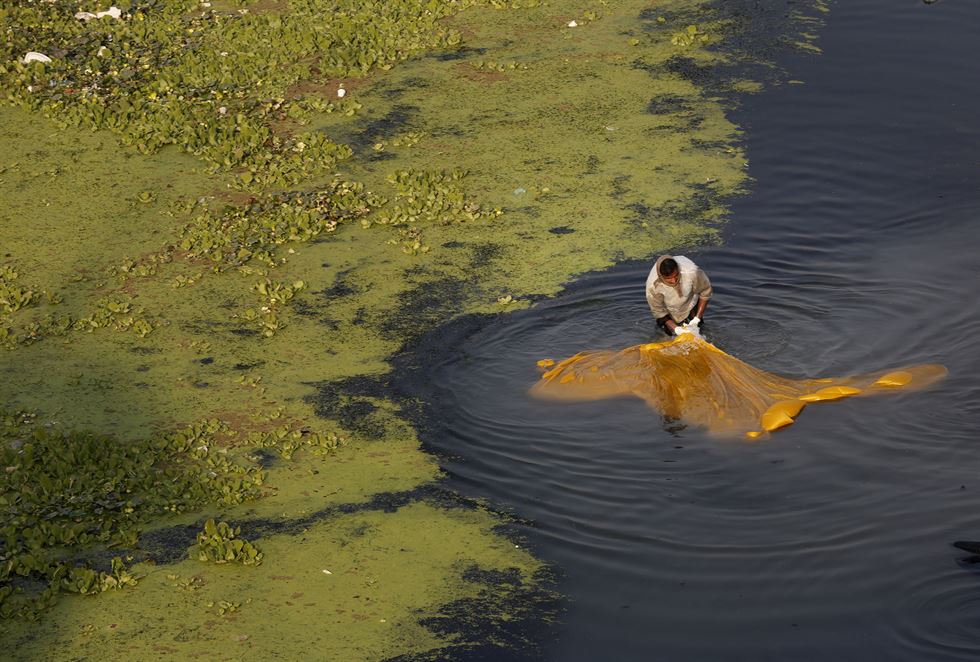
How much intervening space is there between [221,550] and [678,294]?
4.27 m

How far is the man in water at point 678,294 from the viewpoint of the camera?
31.1 feet

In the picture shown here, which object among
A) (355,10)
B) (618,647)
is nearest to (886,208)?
(618,647)

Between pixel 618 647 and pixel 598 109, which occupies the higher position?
pixel 598 109

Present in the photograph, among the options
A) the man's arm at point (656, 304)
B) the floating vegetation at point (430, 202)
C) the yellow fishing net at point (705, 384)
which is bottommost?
the yellow fishing net at point (705, 384)

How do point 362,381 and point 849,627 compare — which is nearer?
point 849,627

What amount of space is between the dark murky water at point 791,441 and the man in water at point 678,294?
48 cm

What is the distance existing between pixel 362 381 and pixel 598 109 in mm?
5670

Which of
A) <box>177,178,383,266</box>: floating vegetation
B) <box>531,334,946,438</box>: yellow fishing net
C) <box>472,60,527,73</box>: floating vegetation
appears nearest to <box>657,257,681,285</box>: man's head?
<box>531,334,946,438</box>: yellow fishing net

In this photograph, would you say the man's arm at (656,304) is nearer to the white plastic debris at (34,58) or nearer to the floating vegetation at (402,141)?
the floating vegetation at (402,141)

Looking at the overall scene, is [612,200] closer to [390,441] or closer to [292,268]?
[292,268]

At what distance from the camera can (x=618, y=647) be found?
666 centimetres

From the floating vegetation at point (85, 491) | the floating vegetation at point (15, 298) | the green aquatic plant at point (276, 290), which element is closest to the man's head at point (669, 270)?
the green aquatic plant at point (276, 290)

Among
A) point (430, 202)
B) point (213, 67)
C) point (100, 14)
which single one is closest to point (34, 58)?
point (100, 14)

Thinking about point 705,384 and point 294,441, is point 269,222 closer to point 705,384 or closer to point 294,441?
point 294,441
